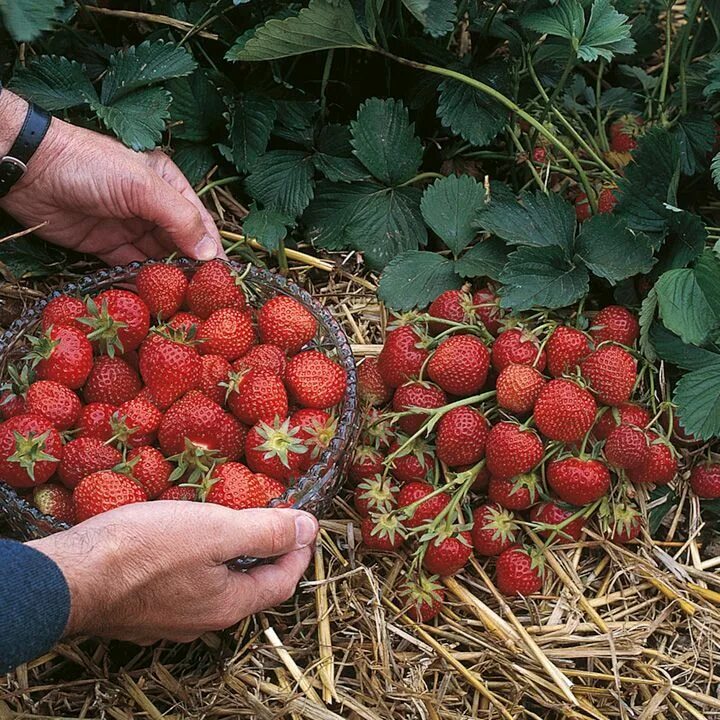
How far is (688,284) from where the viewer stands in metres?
1.25

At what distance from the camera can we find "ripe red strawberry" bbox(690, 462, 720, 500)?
1.29 metres

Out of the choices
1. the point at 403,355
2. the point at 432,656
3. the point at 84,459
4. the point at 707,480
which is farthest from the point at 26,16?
the point at 707,480

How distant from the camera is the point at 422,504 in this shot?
Result: 119 cm

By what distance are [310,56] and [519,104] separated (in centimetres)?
38

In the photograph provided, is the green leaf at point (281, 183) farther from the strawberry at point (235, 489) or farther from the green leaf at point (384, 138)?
the strawberry at point (235, 489)

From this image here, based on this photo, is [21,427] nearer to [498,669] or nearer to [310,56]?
[498,669]

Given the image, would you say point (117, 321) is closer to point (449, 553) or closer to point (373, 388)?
point (373, 388)

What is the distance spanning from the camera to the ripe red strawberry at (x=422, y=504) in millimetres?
1186

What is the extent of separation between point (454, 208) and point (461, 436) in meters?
0.42

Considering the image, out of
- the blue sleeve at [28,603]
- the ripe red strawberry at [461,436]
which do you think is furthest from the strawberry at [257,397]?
the blue sleeve at [28,603]

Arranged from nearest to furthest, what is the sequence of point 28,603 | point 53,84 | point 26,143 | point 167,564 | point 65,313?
point 28,603
point 167,564
point 65,313
point 26,143
point 53,84

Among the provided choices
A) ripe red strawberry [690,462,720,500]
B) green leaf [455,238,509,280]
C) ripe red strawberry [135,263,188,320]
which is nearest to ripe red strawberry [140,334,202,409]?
ripe red strawberry [135,263,188,320]

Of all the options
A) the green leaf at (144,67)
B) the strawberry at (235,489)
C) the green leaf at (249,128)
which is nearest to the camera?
the strawberry at (235,489)

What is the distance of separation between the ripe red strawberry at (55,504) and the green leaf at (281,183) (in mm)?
610
